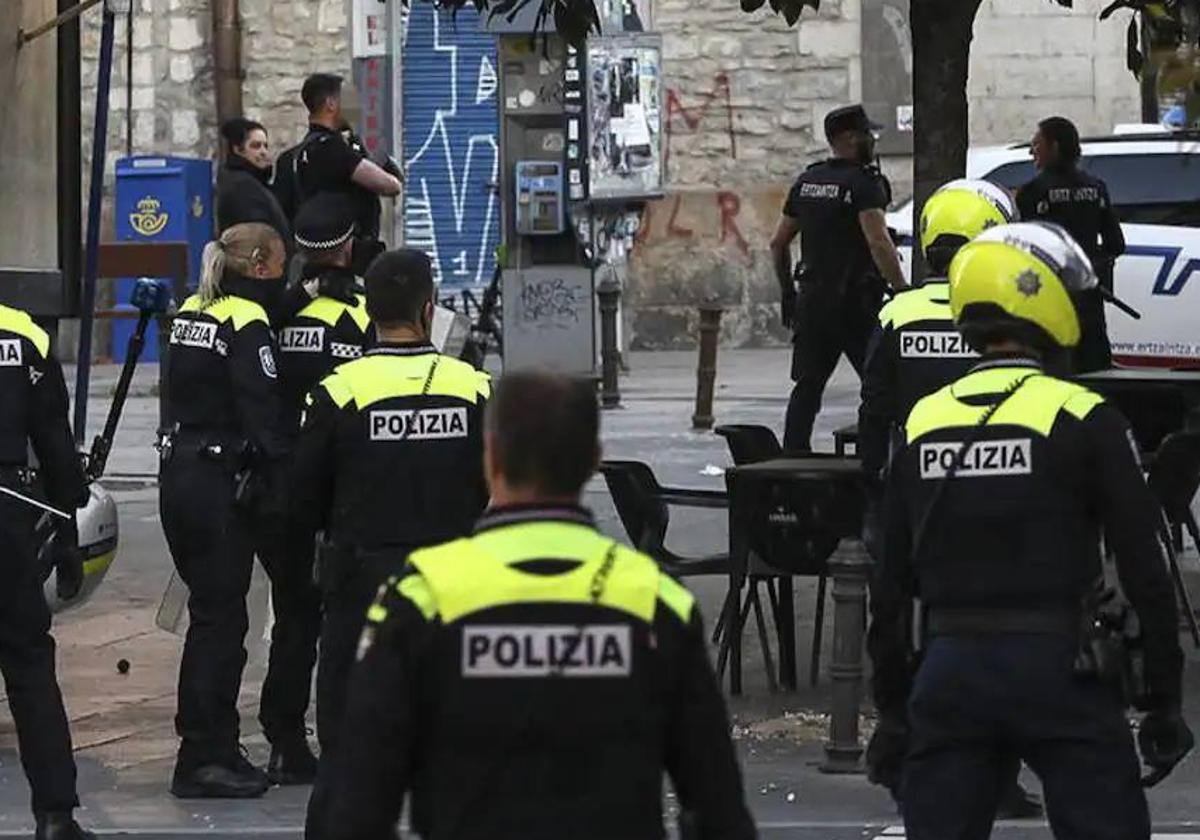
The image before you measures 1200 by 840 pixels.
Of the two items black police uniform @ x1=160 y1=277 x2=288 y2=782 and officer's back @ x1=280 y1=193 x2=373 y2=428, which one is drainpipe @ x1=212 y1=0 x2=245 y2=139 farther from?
black police uniform @ x1=160 y1=277 x2=288 y2=782

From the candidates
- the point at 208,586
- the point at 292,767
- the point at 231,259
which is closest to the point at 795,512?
the point at 292,767

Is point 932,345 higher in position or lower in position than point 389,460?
higher

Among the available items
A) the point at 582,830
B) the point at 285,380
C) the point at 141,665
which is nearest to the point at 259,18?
the point at 141,665

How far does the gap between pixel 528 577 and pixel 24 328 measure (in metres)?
4.32

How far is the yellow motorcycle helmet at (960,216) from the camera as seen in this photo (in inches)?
346

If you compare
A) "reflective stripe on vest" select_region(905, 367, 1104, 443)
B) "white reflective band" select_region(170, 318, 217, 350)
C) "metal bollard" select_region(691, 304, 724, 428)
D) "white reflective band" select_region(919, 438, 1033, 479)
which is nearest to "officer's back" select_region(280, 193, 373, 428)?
"white reflective band" select_region(170, 318, 217, 350)

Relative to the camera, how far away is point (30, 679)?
8062mm

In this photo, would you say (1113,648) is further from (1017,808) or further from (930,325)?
(930,325)

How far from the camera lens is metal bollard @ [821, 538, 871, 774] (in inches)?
363

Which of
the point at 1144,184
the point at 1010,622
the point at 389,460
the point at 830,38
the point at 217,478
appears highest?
the point at 830,38

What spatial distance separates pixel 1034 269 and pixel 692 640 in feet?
6.55

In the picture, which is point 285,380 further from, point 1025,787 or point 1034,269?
point 1034,269

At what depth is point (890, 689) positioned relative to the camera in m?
5.92

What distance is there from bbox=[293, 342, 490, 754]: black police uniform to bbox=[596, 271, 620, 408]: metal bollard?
→ 13.0 meters
